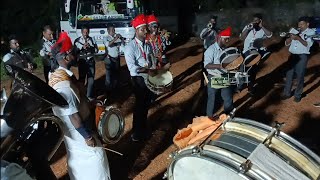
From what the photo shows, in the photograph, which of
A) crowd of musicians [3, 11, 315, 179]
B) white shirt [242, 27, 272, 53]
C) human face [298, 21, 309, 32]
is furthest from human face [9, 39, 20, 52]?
human face [298, 21, 309, 32]

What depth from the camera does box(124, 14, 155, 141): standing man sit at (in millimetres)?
5691

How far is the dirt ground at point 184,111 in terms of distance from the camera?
5.73m

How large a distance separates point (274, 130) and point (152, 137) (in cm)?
330

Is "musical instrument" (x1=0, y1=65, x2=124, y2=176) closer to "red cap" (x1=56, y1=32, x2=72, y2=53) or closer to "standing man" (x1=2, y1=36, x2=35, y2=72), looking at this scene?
"red cap" (x1=56, y1=32, x2=72, y2=53)

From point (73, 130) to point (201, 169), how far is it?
143 cm

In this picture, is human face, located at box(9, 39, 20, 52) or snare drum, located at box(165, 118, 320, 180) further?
human face, located at box(9, 39, 20, 52)

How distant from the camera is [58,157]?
19.8 ft

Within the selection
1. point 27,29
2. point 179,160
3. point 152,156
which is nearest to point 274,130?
point 179,160

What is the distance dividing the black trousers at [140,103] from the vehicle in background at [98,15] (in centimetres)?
570

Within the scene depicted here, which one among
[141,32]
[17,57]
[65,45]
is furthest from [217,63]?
[17,57]

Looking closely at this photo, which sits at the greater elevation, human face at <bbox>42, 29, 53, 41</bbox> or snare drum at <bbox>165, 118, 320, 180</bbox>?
human face at <bbox>42, 29, 53, 41</bbox>

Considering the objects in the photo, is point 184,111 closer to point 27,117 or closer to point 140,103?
point 140,103

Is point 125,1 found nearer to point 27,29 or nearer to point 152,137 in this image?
point 27,29

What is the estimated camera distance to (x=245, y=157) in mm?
3219
